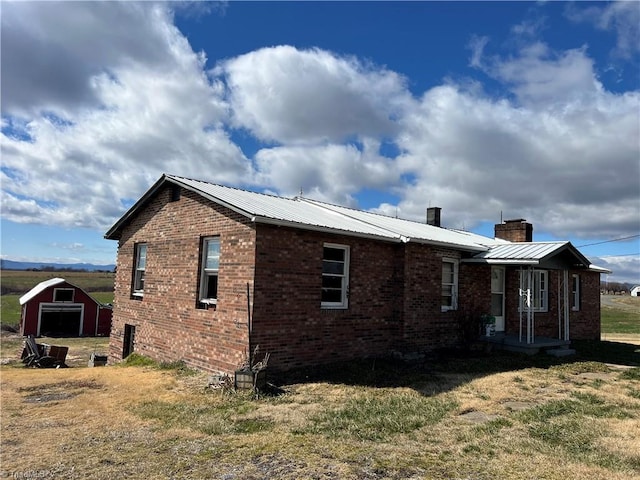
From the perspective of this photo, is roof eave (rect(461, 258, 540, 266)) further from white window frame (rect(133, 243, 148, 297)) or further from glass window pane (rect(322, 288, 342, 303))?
white window frame (rect(133, 243, 148, 297))

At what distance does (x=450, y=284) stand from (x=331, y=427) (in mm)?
8390

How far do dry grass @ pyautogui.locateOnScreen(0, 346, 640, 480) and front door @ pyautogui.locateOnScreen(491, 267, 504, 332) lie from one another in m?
5.46

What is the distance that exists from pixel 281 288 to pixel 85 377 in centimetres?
489

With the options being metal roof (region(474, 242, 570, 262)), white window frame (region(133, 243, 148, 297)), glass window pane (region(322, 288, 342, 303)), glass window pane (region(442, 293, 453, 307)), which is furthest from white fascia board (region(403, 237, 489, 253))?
white window frame (region(133, 243, 148, 297))

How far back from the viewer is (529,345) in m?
14.0

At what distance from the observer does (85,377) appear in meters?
10.7

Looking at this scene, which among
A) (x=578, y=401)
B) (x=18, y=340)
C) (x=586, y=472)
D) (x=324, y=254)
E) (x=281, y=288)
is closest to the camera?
(x=586, y=472)

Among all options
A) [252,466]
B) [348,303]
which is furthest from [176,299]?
[252,466]

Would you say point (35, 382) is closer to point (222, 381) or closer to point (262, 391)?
point (222, 381)

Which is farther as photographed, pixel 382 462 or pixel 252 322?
pixel 252 322

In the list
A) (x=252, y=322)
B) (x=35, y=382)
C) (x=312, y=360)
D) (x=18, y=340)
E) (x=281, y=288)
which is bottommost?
(x=18, y=340)

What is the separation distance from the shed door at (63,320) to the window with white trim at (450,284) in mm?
30381

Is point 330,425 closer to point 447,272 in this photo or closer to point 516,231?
point 447,272

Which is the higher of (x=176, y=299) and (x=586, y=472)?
(x=176, y=299)
